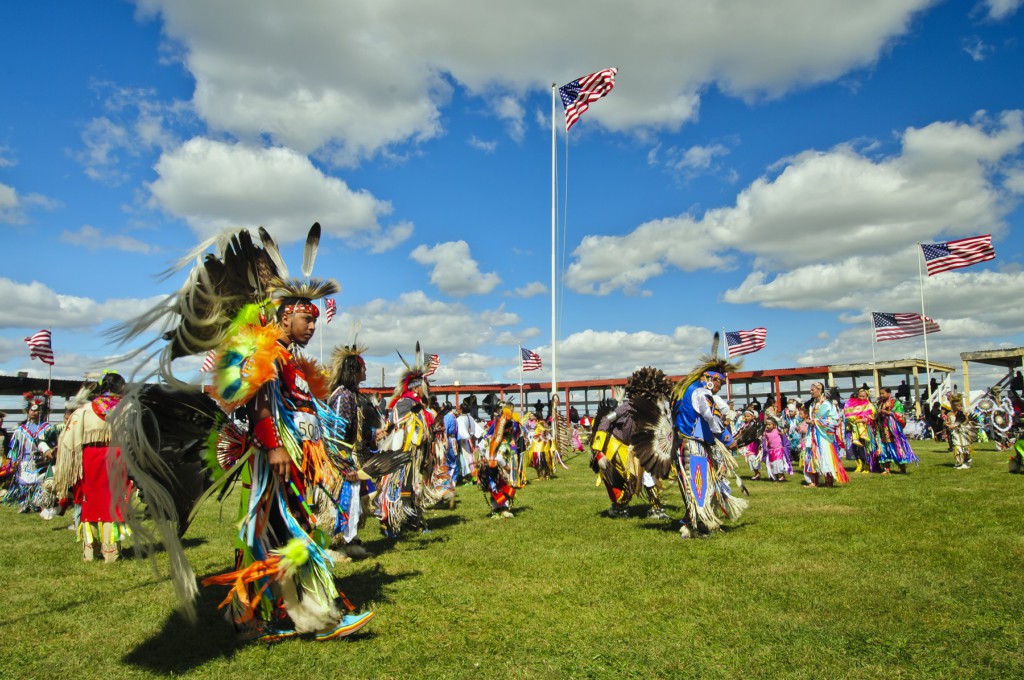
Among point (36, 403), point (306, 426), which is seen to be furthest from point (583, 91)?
point (306, 426)

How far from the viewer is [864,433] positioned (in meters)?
13.2

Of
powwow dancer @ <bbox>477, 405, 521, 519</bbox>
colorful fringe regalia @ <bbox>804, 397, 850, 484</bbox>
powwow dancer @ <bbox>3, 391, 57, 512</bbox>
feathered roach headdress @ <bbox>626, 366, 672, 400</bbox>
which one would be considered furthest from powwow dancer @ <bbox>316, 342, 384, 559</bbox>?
colorful fringe regalia @ <bbox>804, 397, 850, 484</bbox>

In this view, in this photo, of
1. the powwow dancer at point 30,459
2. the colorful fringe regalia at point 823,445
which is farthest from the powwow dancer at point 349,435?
the colorful fringe regalia at point 823,445

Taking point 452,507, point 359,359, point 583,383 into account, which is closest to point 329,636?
point 359,359

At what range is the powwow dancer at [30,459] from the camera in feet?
34.5

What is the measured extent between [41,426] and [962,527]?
13865mm

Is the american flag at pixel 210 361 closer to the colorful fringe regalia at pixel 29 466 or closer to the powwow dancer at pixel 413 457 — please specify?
the powwow dancer at pixel 413 457

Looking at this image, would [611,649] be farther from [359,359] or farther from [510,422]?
[510,422]

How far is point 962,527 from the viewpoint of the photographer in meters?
6.70

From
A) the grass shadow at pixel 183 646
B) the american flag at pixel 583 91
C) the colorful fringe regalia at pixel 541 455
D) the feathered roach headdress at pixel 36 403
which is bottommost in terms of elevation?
the grass shadow at pixel 183 646

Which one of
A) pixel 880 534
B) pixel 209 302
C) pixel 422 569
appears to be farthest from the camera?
pixel 880 534

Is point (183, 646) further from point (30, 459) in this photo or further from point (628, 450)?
point (30, 459)

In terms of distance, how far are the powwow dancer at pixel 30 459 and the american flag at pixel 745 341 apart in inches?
881

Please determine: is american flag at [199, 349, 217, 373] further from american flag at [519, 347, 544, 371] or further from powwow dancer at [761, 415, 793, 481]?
american flag at [519, 347, 544, 371]
